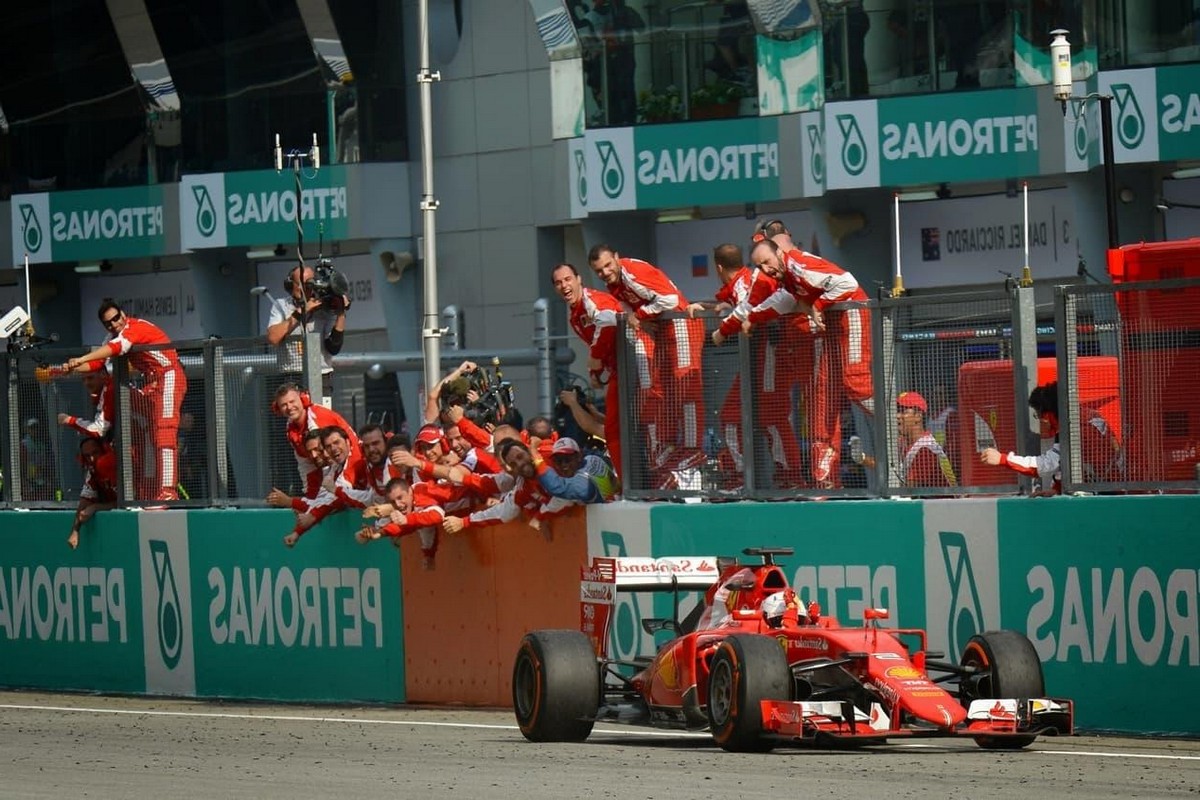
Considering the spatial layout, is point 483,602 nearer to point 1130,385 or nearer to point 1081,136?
point 1130,385

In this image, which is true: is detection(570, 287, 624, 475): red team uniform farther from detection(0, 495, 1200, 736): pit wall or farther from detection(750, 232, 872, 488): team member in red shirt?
detection(750, 232, 872, 488): team member in red shirt

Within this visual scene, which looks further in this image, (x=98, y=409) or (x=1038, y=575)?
(x=98, y=409)

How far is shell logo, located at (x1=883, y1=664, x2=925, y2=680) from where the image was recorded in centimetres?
1122

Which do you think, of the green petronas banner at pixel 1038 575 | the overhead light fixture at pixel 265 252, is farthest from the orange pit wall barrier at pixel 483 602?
the overhead light fixture at pixel 265 252

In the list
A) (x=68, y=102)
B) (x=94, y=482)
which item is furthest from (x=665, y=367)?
(x=68, y=102)

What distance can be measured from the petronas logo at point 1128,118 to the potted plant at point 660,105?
6.83 meters

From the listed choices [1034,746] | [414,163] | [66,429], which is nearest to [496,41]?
[414,163]

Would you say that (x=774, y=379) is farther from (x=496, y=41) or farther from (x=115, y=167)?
(x=115, y=167)

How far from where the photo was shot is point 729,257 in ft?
49.1

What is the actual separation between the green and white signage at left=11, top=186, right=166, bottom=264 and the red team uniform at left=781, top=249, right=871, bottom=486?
91.4 feet

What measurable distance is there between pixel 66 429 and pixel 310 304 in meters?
2.88

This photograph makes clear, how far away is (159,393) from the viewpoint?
18.0 meters

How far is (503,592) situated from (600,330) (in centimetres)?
187

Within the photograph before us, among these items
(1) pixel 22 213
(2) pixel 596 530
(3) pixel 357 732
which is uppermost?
(1) pixel 22 213
